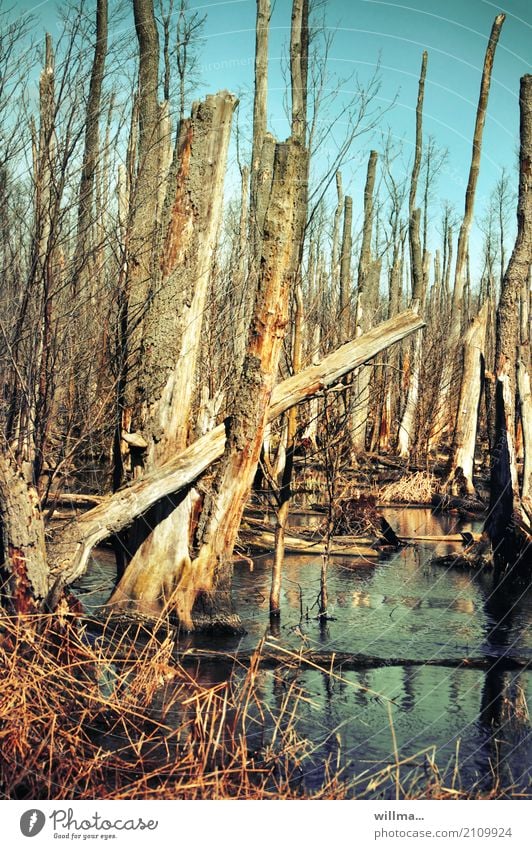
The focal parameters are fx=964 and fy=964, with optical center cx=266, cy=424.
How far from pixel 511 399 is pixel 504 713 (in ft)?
18.6

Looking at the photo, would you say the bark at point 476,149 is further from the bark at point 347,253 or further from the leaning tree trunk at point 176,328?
the leaning tree trunk at point 176,328

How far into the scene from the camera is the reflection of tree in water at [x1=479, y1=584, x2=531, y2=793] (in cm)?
568

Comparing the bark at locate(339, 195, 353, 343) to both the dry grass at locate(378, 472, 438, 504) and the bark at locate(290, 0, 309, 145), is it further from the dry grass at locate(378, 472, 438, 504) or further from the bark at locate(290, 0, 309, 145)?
the bark at locate(290, 0, 309, 145)

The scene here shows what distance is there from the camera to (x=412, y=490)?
17.5 metres

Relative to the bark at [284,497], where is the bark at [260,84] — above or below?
above

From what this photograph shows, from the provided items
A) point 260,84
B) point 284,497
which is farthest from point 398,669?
point 260,84

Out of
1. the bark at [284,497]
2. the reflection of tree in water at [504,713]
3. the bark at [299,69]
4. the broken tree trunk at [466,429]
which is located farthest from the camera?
the broken tree trunk at [466,429]

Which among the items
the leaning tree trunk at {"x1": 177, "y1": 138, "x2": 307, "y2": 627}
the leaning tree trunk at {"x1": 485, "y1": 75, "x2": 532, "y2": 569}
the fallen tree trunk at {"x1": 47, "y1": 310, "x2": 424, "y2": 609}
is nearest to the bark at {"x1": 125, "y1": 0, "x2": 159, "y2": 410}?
the fallen tree trunk at {"x1": 47, "y1": 310, "x2": 424, "y2": 609}

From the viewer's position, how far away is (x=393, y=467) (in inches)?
794

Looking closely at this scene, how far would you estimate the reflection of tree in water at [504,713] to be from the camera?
568 centimetres

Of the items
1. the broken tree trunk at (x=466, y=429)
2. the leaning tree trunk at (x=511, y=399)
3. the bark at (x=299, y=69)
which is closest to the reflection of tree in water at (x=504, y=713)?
the leaning tree trunk at (x=511, y=399)

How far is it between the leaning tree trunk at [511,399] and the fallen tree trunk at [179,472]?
3012mm

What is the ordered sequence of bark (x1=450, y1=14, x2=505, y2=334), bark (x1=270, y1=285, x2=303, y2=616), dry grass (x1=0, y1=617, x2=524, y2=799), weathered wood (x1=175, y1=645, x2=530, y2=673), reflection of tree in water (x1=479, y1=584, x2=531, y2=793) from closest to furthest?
dry grass (x1=0, y1=617, x2=524, y2=799)
reflection of tree in water (x1=479, y1=584, x2=531, y2=793)
weathered wood (x1=175, y1=645, x2=530, y2=673)
bark (x1=270, y1=285, x2=303, y2=616)
bark (x1=450, y1=14, x2=505, y2=334)

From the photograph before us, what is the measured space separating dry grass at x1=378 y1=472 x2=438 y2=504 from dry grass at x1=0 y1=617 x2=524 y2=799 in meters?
11.0
